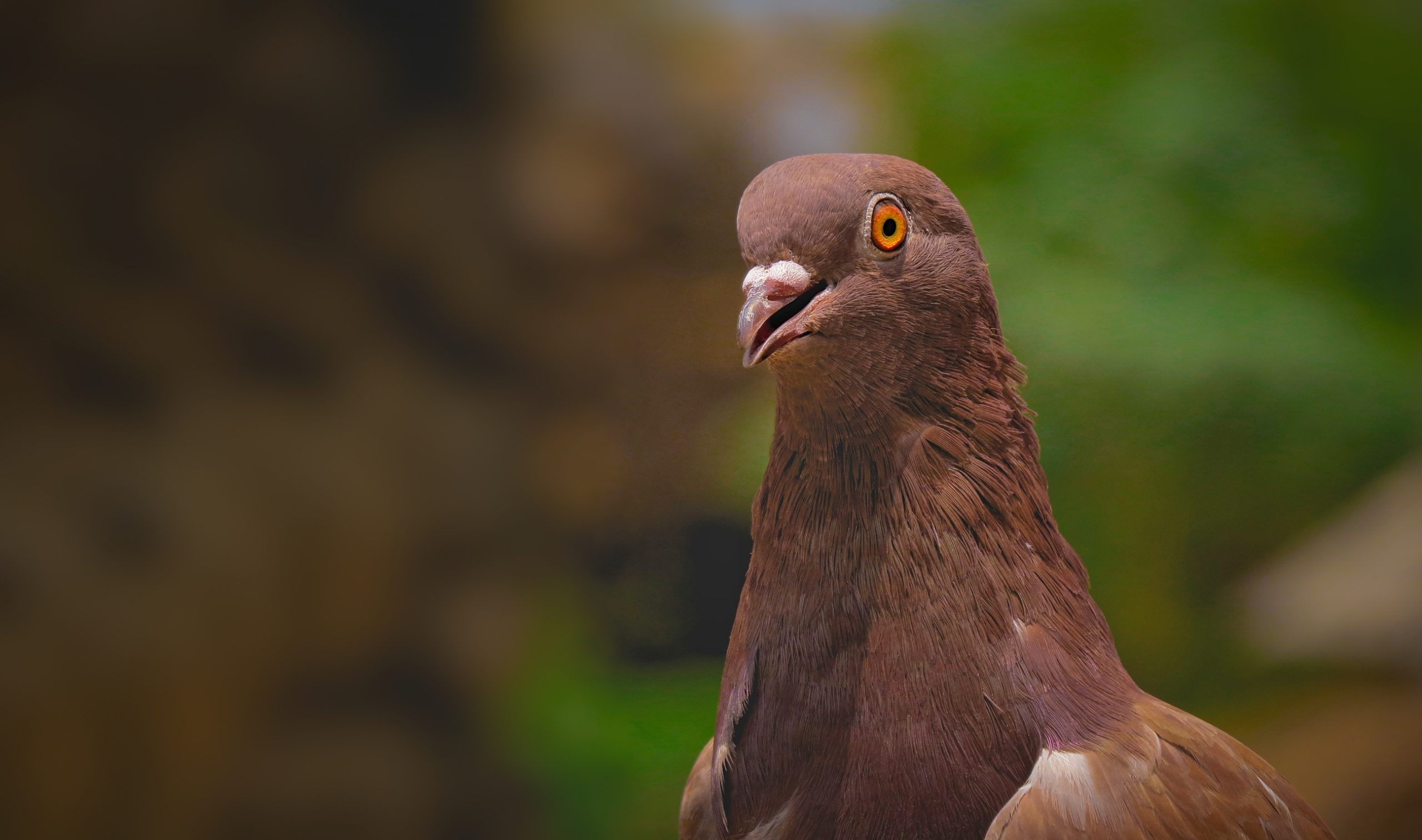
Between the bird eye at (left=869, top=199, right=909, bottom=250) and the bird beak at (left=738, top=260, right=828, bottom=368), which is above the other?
the bird eye at (left=869, top=199, right=909, bottom=250)

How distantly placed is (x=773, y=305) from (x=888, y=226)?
23cm

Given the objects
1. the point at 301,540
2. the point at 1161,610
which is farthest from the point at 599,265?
the point at 1161,610

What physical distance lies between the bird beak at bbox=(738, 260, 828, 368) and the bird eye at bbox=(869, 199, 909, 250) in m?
0.11

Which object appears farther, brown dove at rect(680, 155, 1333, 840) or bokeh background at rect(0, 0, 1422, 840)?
bokeh background at rect(0, 0, 1422, 840)

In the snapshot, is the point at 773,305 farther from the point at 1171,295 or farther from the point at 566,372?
the point at 1171,295

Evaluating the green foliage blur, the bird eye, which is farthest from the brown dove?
the green foliage blur

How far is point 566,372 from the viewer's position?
3.88m

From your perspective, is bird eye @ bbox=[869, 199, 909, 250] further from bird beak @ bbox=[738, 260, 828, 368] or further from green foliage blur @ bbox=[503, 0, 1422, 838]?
green foliage blur @ bbox=[503, 0, 1422, 838]

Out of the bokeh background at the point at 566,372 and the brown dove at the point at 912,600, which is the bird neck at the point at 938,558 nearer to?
the brown dove at the point at 912,600

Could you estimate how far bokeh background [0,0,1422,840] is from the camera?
3139 mm

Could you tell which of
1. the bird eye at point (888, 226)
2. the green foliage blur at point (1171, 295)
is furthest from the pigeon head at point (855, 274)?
the green foliage blur at point (1171, 295)

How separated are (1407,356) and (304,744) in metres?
3.96

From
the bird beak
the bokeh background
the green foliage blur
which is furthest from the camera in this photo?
the green foliage blur

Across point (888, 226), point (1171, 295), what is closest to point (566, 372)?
point (1171, 295)
